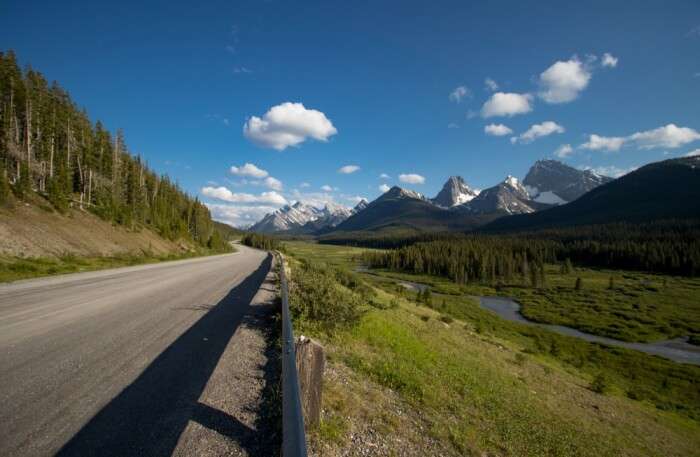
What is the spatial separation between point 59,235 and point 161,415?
4368 centimetres

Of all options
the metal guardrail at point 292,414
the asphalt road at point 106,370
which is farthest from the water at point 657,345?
the metal guardrail at point 292,414

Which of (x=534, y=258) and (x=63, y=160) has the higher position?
(x=63, y=160)

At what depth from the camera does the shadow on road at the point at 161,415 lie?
4.17 metres

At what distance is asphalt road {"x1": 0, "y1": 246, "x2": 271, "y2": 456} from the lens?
4348 mm

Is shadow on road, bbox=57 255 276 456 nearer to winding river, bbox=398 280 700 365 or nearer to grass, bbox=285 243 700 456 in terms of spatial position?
grass, bbox=285 243 700 456

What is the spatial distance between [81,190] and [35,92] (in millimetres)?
17744

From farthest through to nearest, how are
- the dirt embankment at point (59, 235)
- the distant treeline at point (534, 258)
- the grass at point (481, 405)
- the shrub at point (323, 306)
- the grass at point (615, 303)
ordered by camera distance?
the distant treeline at point (534, 258), the grass at point (615, 303), the dirt embankment at point (59, 235), the shrub at point (323, 306), the grass at point (481, 405)

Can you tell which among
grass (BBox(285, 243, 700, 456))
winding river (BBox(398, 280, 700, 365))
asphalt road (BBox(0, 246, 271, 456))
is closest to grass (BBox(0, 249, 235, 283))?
asphalt road (BBox(0, 246, 271, 456))

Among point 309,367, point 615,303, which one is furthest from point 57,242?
point 615,303

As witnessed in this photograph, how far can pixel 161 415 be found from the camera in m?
4.95

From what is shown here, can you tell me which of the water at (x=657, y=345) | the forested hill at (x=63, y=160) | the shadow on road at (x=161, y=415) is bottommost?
the water at (x=657, y=345)

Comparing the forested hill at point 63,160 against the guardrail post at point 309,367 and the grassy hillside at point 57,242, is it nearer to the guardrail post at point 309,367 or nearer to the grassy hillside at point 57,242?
the grassy hillside at point 57,242

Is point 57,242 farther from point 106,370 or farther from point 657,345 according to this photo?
point 657,345

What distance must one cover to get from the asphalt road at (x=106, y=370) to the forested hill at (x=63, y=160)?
36536 millimetres
